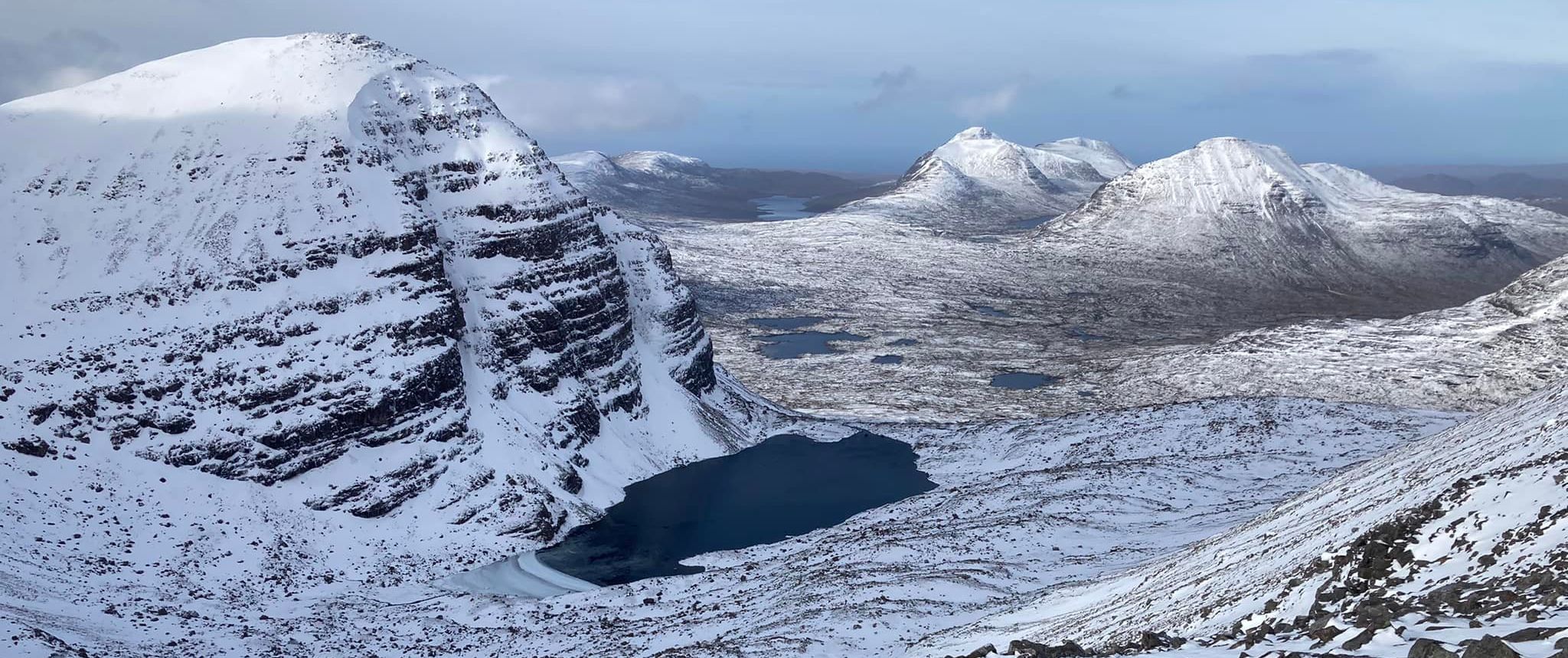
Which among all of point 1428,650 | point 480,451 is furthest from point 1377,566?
→ point 480,451

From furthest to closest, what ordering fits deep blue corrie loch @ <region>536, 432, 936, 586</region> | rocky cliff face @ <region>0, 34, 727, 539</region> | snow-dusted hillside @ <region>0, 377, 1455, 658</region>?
1. deep blue corrie loch @ <region>536, 432, 936, 586</region>
2. rocky cliff face @ <region>0, 34, 727, 539</region>
3. snow-dusted hillside @ <region>0, 377, 1455, 658</region>

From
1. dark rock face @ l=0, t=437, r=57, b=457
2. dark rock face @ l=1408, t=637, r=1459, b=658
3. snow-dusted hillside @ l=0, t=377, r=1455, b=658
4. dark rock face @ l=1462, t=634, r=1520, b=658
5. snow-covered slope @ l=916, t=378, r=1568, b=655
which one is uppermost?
dark rock face @ l=1462, t=634, r=1520, b=658

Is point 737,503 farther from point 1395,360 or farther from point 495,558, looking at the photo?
point 1395,360

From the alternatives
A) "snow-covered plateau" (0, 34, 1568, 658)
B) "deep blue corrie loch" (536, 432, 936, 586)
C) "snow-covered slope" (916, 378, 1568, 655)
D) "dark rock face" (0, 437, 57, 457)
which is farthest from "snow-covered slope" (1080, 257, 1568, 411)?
"dark rock face" (0, 437, 57, 457)

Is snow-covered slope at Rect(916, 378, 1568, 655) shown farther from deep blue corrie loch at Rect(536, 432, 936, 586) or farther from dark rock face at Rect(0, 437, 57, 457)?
dark rock face at Rect(0, 437, 57, 457)

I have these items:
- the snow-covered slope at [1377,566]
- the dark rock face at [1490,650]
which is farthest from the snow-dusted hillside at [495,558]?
the dark rock face at [1490,650]

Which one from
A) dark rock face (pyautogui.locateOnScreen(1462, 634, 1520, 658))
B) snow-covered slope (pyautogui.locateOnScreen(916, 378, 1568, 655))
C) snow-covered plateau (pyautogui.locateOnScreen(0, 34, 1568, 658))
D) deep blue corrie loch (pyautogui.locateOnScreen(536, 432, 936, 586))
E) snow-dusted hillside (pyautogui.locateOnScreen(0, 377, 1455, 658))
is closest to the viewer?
dark rock face (pyautogui.locateOnScreen(1462, 634, 1520, 658))

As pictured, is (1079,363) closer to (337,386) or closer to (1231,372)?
(1231,372)

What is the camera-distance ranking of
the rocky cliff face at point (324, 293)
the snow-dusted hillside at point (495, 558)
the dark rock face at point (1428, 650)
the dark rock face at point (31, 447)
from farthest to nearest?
the rocky cliff face at point (324, 293)
the dark rock face at point (31, 447)
the snow-dusted hillside at point (495, 558)
the dark rock face at point (1428, 650)

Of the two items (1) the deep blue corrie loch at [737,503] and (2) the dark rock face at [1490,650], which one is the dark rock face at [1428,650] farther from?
(1) the deep blue corrie loch at [737,503]
